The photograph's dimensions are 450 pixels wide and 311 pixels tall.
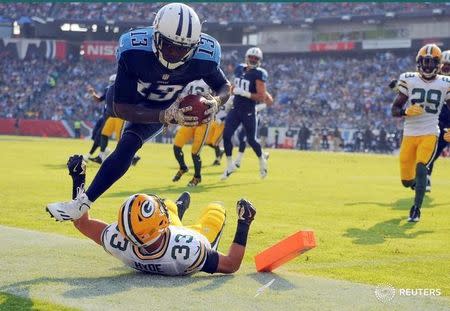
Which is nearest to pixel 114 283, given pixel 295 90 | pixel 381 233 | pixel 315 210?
pixel 381 233

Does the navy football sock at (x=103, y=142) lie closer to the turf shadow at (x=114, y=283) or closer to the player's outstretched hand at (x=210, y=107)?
the player's outstretched hand at (x=210, y=107)

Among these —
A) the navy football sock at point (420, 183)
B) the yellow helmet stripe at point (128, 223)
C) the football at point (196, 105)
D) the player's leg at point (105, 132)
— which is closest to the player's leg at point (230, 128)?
the player's leg at point (105, 132)

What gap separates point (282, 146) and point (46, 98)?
17322 mm

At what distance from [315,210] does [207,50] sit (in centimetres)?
448

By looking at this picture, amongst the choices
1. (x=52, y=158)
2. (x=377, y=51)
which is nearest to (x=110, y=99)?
(x=52, y=158)

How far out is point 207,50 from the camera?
691cm

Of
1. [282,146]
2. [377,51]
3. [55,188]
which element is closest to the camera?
[55,188]

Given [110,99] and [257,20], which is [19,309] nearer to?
[110,99]

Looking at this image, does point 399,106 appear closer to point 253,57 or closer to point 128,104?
point 128,104

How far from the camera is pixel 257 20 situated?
50.2 metres

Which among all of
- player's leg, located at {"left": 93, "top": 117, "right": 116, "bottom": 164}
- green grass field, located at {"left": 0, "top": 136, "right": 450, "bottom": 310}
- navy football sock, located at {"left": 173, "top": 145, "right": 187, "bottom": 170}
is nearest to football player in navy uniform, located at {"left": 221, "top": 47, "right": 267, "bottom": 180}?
green grass field, located at {"left": 0, "top": 136, "right": 450, "bottom": 310}

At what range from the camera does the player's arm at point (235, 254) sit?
587 centimetres

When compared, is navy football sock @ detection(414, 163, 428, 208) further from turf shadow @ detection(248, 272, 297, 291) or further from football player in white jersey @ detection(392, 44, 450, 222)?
turf shadow @ detection(248, 272, 297, 291)

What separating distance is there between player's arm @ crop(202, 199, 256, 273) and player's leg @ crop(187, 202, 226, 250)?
482mm
